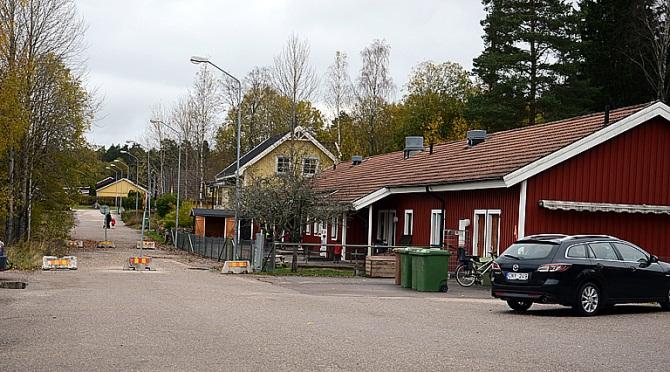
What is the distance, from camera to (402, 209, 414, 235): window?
111ft

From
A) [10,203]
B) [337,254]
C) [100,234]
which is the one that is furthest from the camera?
[100,234]

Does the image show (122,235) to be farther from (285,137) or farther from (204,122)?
(285,137)

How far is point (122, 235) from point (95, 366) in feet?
217

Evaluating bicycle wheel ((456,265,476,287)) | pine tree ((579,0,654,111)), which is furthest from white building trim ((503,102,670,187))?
A: pine tree ((579,0,654,111))

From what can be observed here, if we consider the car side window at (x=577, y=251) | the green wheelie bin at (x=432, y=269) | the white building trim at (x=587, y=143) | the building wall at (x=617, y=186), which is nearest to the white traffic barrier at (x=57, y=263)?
the green wheelie bin at (x=432, y=269)

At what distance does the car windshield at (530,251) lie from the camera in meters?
17.1

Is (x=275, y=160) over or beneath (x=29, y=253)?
over

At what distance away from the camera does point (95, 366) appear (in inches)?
384

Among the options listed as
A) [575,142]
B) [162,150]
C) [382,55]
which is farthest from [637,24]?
[162,150]

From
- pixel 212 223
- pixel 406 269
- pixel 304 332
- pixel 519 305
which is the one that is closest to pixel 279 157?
pixel 212 223

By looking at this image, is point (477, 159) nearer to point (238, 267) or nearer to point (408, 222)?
point (408, 222)

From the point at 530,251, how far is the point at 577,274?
103 cm

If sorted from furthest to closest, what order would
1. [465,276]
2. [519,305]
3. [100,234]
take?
[100,234], [465,276], [519,305]

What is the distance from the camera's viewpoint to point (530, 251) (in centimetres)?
1733
